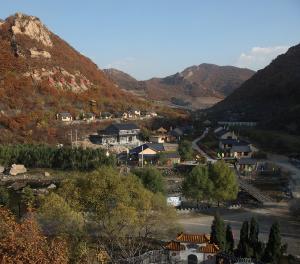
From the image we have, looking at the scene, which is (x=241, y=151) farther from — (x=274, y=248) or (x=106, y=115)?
(x=274, y=248)

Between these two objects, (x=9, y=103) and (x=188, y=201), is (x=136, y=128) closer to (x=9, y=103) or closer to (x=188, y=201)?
(x=9, y=103)

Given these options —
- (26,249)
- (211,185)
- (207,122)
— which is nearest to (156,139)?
(207,122)

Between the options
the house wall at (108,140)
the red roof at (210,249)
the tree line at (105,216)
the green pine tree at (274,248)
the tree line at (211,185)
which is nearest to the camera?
the tree line at (105,216)

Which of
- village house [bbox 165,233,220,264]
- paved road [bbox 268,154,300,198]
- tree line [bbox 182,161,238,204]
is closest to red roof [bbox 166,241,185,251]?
village house [bbox 165,233,220,264]

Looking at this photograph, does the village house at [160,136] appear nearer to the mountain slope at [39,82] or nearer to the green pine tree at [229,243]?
the mountain slope at [39,82]

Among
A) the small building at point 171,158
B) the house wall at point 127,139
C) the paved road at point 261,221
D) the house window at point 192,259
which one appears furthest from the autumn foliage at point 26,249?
the house wall at point 127,139

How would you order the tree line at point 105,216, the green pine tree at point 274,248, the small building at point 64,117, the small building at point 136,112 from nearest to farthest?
the tree line at point 105,216 < the green pine tree at point 274,248 < the small building at point 64,117 < the small building at point 136,112

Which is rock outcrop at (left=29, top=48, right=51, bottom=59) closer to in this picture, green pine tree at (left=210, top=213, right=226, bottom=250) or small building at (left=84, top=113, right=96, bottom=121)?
small building at (left=84, top=113, right=96, bottom=121)
